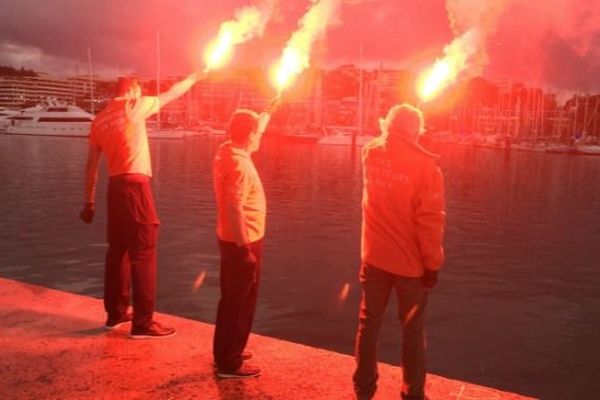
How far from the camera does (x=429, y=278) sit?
4.21 m

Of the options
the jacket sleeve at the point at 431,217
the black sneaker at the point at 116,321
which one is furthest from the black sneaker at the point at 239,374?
the jacket sleeve at the point at 431,217

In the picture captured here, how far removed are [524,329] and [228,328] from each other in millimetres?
7531

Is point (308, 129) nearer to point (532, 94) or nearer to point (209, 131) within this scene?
point (209, 131)

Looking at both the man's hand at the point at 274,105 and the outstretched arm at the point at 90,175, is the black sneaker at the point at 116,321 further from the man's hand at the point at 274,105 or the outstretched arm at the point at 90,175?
the man's hand at the point at 274,105

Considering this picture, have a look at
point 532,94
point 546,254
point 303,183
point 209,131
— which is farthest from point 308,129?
point 546,254

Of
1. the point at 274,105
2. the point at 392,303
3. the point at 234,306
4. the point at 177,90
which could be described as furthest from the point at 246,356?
the point at 392,303

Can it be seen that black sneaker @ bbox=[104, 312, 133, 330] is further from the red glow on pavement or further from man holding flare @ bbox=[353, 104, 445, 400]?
the red glow on pavement

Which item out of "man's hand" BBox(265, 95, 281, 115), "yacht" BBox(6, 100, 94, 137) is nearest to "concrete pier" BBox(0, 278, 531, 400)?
"man's hand" BBox(265, 95, 281, 115)

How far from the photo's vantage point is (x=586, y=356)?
938 centimetres

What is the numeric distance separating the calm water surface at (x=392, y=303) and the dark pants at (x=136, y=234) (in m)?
4.45

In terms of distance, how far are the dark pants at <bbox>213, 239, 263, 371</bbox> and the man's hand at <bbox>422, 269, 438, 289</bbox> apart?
1.32 m

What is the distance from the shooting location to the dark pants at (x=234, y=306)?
15.4 feet

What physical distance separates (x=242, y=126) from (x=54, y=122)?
379 ft

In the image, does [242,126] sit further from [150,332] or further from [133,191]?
[150,332]
